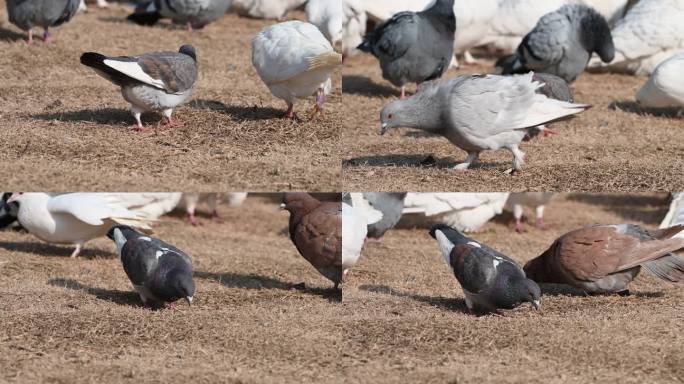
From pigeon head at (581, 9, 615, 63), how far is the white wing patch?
4993 mm

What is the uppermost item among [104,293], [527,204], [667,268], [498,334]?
[498,334]

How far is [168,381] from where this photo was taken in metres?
5.88

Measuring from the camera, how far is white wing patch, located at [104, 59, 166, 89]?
26.1ft

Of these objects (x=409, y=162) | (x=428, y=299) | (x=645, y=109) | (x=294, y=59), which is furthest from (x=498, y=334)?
(x=645, y=109)

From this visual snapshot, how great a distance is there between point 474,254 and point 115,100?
388 centimetres

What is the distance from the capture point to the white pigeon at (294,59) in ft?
27.0

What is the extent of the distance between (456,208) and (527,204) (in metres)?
0.84

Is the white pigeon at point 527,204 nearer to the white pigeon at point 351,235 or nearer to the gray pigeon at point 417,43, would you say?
the gray pigeon at point 417,43

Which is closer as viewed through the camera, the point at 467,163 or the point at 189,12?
the point at 467,163

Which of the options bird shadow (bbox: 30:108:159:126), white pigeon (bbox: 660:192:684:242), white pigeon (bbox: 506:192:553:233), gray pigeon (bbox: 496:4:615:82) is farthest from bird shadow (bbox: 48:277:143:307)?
gray pigeon (bbox: 496:4:615:82)

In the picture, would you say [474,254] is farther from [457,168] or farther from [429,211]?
[429,211]

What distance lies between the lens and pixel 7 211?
958cm

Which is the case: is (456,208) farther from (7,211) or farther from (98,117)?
(7,211)

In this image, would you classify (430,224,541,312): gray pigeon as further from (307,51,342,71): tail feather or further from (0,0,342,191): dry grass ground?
(307,51,342,71): tail feather
